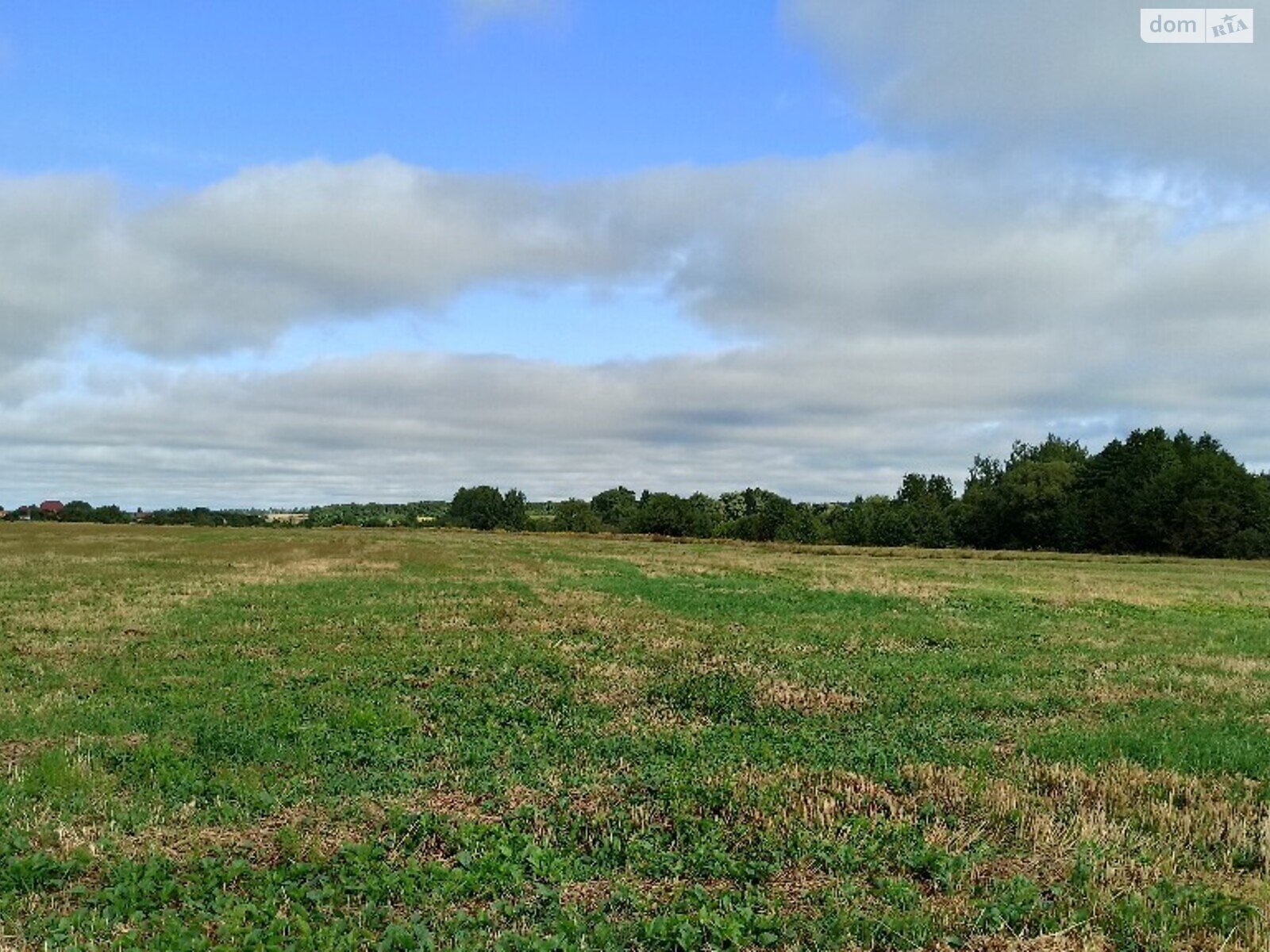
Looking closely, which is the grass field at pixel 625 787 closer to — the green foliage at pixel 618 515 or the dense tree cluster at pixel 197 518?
the dense tree cluster at pixel 197 518

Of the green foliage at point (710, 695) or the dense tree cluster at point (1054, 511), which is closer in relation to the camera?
the green foliage at point (710, 695)

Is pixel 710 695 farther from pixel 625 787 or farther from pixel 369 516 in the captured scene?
pixel 369 516

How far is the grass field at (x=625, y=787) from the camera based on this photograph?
19.6ft

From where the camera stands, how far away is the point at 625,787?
852cm

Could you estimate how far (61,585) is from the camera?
2977 cm

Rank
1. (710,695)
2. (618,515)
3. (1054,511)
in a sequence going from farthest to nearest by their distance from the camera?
(618,515) → (1054,511) → (710,695)

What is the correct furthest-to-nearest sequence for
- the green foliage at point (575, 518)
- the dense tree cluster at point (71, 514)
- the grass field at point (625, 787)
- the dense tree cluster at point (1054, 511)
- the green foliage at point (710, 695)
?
the green foliage at point (575, 518), the dense tree cluster at point (71, 514), the dense tree cluster at point (1054, 511), the green foliage at point (710, 695), the grass field at point (625, 787)

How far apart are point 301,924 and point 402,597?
21894 mm

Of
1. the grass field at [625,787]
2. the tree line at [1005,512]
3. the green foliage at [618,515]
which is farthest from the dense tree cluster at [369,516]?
the grass field at [625,787]

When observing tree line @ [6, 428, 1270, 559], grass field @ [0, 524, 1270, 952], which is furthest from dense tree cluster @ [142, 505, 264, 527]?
grass field @ [0, 524, 1270, 952]

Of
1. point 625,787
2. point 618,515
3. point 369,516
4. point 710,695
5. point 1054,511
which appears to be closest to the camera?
point 625,787

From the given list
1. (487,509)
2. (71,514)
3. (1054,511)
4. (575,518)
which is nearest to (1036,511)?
(1054,511)

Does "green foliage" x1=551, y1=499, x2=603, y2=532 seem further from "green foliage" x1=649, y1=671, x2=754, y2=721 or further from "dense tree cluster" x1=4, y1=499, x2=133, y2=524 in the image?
"green foliage" x1=649, y1=671, x2=754, y2=721

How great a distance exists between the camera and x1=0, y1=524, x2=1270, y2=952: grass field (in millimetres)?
5980
